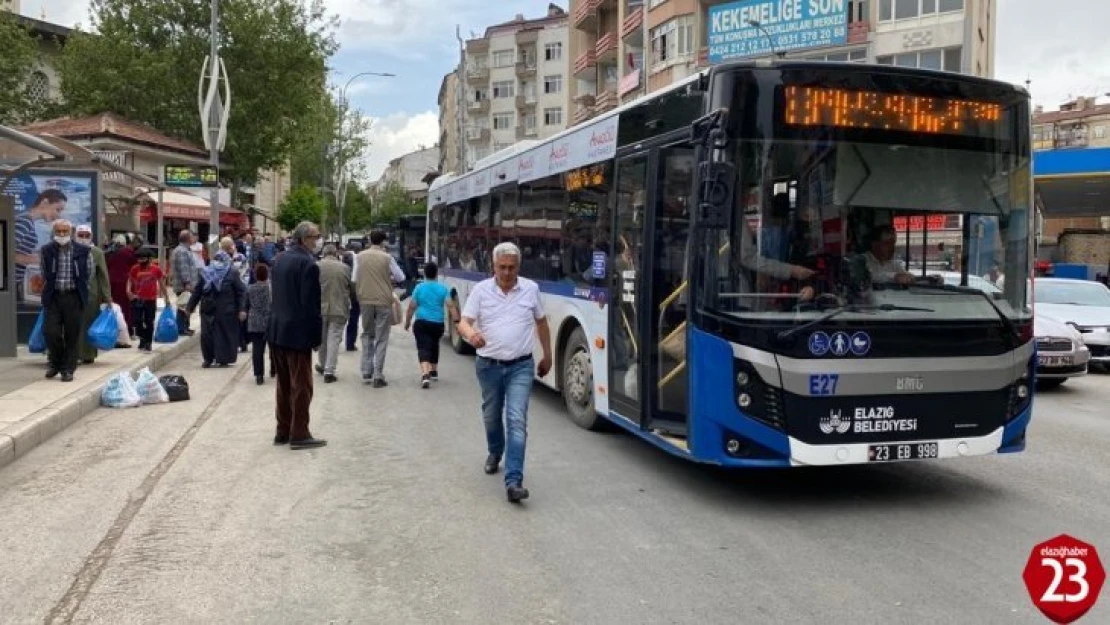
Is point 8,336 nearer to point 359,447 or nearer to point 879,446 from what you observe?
point 359,447

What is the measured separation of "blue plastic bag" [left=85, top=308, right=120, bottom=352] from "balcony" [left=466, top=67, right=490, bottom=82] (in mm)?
74703

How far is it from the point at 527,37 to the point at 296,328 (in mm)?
76020

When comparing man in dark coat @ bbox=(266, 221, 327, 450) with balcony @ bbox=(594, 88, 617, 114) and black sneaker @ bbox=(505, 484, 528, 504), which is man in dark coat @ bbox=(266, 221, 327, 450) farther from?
balcony @ bbox=(594, 88, 617, 114)

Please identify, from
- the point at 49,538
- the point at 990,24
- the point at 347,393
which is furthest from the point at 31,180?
the point at 990,24

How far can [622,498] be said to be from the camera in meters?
6.77

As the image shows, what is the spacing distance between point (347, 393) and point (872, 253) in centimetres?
717

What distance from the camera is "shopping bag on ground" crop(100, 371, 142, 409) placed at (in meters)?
10.6

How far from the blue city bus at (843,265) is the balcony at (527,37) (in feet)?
250

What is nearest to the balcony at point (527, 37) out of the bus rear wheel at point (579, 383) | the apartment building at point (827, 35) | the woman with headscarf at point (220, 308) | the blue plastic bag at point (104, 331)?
the apartment building at point (827, 35)

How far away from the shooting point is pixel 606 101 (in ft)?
165

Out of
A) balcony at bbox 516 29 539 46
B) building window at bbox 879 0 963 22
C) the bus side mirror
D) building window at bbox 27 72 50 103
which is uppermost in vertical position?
balcony at bbox 516 29 539 46

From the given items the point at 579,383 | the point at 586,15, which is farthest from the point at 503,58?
the point at 579,383

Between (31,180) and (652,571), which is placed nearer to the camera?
(652,571)

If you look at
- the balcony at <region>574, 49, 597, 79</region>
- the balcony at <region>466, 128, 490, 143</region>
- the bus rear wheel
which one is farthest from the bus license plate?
the balcony at <region>466, 128, 490, 143</region>
